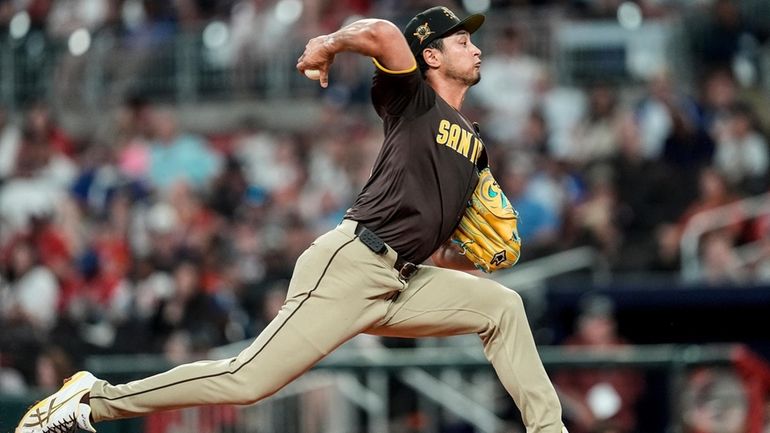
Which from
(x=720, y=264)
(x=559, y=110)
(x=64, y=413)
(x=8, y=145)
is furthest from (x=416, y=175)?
(x=8, y=145)

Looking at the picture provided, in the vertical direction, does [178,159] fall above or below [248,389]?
below

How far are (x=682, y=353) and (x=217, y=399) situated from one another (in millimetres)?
4276

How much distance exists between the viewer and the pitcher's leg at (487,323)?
6.49 m

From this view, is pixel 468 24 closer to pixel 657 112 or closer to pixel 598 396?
pixel 598 396

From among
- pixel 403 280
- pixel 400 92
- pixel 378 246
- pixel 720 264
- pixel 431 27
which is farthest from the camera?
pixel 720 264

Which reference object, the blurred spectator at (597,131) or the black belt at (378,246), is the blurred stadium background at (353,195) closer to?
the blurred spectator at (597,131)

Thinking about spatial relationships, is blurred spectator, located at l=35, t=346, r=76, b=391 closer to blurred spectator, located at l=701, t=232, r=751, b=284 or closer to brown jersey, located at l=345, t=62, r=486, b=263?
blurred spectator, located at l=701, t=232, r=751, b=284

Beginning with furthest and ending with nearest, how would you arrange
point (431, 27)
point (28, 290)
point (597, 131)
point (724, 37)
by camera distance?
point (724, 37) < point (597, 131) < point (28, 290) < point (431, 27)

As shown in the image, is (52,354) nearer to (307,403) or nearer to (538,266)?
(307,403)

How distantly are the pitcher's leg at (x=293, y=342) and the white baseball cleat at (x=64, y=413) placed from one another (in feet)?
0.47

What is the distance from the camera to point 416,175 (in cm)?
641

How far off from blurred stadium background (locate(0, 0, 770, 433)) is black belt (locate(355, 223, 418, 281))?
356cm

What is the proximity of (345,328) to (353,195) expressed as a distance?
26.2 ft

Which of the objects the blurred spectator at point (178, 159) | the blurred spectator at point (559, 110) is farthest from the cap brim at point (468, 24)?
the blurred spectator at point (178, 159)
